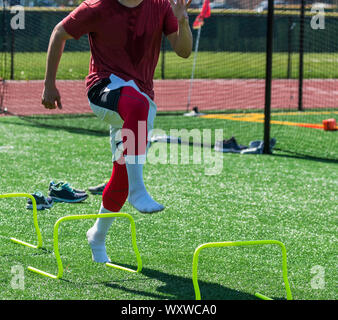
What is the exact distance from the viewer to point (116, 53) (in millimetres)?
4770

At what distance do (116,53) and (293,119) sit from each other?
1099cm

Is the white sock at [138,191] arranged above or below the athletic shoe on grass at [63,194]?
above

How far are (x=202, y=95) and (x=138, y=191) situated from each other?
16368mm

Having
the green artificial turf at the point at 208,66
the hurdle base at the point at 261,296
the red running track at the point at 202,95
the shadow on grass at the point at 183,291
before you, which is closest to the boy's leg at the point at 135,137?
the shadow on grass at the point at 183,291

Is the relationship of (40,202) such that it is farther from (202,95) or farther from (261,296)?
(202,95)

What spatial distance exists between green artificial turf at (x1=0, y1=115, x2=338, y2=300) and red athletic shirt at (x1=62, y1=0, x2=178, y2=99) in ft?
4.40

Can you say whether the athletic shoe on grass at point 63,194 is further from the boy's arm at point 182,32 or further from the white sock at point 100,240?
the boy's arm at point 182,32

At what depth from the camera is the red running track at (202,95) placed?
17.3 metres

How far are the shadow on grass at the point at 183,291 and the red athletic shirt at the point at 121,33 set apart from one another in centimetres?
130

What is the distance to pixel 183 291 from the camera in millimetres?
4543

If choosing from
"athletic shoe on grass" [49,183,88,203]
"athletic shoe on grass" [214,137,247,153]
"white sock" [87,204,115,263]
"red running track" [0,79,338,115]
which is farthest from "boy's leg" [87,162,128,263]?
"red running track" [0,79,338,115]

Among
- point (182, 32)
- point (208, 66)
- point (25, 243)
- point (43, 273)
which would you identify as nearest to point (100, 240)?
point (43, 273)
